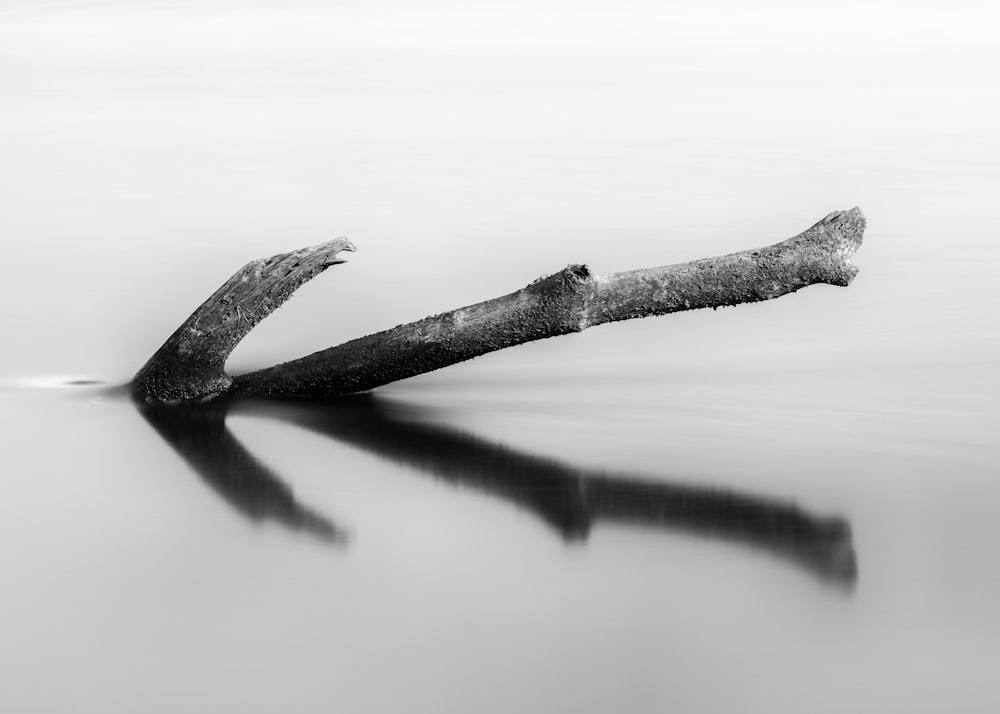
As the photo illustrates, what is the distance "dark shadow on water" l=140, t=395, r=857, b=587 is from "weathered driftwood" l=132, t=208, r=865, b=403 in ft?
0.70

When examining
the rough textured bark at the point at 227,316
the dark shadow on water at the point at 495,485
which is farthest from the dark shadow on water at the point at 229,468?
the rough textured bark at the point at 227,316

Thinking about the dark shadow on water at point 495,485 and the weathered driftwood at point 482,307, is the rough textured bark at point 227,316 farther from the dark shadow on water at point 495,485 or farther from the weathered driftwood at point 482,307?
the dark shadow on water at point 495,485

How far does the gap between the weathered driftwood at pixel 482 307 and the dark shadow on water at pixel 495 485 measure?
214 millimetres

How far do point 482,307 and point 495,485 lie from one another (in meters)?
1.09

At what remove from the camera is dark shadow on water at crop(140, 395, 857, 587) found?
6.25m

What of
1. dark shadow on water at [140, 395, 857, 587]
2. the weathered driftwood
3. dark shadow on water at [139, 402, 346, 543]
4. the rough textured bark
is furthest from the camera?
the rough textured bark

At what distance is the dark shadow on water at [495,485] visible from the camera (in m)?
6.25

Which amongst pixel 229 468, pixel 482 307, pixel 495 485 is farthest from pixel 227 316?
pixel 495 485

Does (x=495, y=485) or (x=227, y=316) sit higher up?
(x=227, y=316)

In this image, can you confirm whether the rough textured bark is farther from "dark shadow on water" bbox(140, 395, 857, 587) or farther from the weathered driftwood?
"dark shadow on water" bbox(140, 395, 857, 587)

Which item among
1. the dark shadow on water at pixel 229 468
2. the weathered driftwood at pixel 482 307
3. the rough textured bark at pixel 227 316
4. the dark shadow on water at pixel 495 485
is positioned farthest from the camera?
the rough textured bark at pixel 227 316

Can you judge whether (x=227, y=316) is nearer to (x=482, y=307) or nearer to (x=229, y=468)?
(x=229, y=468)

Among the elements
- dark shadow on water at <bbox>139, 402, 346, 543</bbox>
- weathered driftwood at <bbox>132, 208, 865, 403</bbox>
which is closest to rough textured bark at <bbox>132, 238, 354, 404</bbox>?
weathered driftwood at <bbox>132, 208, 865, 403</bbox>

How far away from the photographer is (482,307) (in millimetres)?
7707
